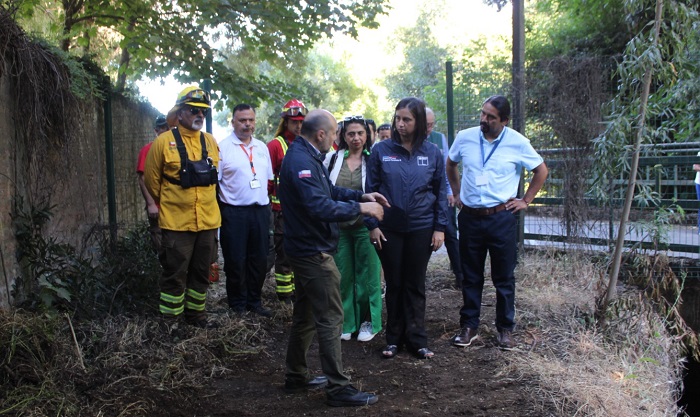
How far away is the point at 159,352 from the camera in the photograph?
4.93 metres

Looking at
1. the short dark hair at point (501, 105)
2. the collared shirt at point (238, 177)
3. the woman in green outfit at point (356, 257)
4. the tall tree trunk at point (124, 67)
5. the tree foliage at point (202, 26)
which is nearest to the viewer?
the short dark hair at point (501, 105)

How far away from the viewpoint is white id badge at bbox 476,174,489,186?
5.23 m

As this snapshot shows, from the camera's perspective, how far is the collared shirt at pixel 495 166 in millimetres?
5234

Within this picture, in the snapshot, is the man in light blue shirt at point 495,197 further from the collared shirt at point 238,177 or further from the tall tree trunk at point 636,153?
the collared shirt at point 238,177

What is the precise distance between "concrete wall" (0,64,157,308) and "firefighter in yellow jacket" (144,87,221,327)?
89 centimetres

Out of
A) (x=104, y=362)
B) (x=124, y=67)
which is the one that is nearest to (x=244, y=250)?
(x=104, y=362)

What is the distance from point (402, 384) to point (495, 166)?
1886 mm

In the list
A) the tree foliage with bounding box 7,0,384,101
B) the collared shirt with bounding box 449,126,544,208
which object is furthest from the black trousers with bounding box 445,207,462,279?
the tree foliage with bounding box 7,0,384,101

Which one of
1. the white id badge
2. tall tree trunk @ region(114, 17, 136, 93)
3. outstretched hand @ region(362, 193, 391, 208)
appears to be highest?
tall tree trunk @ region(114, 17, 136, 93)

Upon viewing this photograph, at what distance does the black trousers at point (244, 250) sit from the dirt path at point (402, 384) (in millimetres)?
596

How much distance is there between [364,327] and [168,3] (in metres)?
5.71

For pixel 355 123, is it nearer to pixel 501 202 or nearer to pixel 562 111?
pixel 501 202

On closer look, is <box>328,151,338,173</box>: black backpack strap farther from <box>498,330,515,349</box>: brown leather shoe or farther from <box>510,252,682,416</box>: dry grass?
<box>510,252,682,416</box>: dry grass

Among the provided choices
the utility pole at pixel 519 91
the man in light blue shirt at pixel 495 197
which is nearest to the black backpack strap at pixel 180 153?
the man in light blue shirt at pixel 495 197
